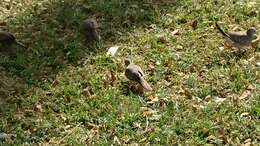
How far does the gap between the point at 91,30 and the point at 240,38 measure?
61.4 inches

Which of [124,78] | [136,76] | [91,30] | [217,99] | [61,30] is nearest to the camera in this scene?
[217,99]

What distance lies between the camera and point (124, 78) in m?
5.50

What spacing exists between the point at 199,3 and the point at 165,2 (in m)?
0.41

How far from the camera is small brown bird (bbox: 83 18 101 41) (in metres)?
6.08

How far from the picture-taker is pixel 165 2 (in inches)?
268

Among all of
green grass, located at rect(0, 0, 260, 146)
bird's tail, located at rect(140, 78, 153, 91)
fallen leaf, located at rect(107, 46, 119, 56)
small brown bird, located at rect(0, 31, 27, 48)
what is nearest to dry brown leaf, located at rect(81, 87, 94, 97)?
green grass, located at rect(0, 0, 260, 146)

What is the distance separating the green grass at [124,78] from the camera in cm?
485

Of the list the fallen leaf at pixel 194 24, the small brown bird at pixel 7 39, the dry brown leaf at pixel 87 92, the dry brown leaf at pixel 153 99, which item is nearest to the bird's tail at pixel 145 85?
A: the dry brown leaf at pixel 153 99

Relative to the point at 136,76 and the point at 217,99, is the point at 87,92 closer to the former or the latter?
the point at 136,76

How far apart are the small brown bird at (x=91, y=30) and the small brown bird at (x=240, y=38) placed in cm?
130

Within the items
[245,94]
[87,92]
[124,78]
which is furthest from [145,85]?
[245,94]

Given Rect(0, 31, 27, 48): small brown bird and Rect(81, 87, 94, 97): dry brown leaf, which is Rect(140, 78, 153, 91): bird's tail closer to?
Rect(81, 87, 94, 97): dry brown leaf

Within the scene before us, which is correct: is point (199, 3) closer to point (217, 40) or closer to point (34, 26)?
point (217, 40)

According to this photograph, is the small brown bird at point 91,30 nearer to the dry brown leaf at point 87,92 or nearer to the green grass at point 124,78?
the green grass at point 124,78
